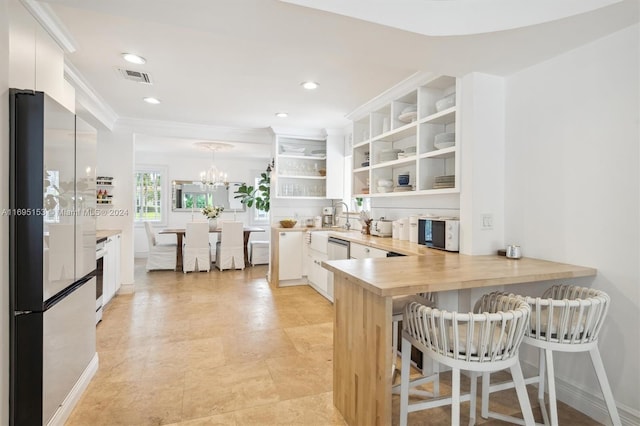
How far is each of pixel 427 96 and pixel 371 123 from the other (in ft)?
3.15

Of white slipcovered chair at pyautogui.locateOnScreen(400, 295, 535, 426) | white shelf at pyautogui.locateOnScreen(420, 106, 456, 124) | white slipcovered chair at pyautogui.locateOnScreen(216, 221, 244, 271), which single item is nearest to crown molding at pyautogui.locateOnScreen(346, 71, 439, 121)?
white shelf at pyautogui.locateOnScreen(420, 106, 456, 124)

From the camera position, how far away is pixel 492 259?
232 cm

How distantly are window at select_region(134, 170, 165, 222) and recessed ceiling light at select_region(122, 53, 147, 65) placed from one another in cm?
565

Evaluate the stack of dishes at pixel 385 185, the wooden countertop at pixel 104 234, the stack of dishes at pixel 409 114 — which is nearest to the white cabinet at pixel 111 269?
the wooden countertop at pixel 104 234

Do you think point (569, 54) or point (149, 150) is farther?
point (149, 150)

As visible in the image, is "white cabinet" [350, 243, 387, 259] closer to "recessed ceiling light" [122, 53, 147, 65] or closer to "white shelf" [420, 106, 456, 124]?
"white shelf" [420, 106, 456, 124]

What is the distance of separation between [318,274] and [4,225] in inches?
137

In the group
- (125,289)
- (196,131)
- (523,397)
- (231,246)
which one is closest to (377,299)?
(523,397)

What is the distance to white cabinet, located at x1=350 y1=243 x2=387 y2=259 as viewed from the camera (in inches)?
120

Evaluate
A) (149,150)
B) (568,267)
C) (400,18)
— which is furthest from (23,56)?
(149,150)

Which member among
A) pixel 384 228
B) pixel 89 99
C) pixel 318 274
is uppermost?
pixel 89 99

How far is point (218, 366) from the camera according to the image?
255cm

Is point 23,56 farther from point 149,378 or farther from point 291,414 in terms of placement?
point 291,414

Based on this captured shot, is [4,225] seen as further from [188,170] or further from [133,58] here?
[188,170]
